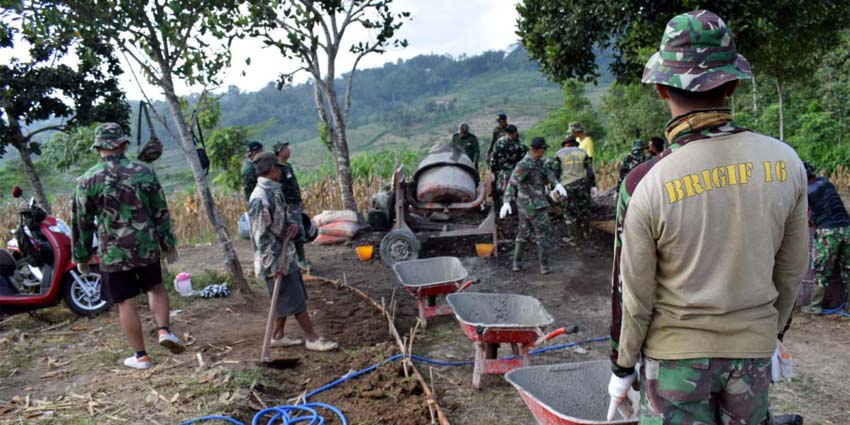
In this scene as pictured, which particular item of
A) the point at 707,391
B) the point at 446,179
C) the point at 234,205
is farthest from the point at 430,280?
the point at 234,205

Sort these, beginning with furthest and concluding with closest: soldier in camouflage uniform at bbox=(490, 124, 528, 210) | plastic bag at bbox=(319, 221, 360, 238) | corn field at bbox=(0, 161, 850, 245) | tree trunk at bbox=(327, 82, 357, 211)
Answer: corn field at bbox=(0, 161, 850, 245), tree trunk at bbox=(327, 82, 357, 211), plastic bag at bbox=(319, 221, 360, 238), soldier in camouflage uniform at bbox=(490, 124, 528, 210)

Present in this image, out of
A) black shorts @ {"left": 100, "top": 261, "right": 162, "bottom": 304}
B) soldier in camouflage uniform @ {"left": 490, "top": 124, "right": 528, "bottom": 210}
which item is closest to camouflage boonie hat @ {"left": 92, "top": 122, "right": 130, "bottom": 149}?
black shorts @ {"left": 100, "top": 261, "right": 162, "bottom": 304}

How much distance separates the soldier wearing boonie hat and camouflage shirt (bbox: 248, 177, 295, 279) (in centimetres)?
326

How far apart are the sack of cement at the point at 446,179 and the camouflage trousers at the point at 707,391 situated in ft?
20.6

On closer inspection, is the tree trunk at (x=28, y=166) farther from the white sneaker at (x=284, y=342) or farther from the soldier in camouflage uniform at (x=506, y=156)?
the soldier in camouflage uniform at (x=506, y=156)

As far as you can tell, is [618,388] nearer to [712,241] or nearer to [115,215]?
[712,241]

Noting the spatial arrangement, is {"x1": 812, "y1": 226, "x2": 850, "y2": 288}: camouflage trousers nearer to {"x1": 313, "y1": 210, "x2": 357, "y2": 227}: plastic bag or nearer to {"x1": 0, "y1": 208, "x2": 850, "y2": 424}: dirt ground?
{"x1": 0, "y1": 208, "x2": 850, "y2": 424}: dirt ground

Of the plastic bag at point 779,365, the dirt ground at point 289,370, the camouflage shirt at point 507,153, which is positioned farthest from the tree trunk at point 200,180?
the plastic bag at point 779,365

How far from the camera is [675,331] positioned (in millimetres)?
1937

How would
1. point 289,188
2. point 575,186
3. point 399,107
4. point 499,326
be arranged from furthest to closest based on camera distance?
point 399,107 → point 575,186 → point 289,188 → point 499,326

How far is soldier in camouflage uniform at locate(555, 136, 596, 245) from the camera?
9.02 m

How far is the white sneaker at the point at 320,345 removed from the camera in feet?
16.4

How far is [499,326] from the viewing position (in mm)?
3891

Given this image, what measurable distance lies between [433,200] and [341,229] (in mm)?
2140
